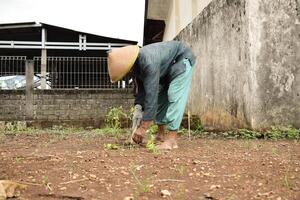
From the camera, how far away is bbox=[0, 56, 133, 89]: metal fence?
48.8 ft

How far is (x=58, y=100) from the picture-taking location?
13.5 meters

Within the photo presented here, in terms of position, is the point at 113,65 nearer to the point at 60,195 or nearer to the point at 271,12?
the point at 60,195

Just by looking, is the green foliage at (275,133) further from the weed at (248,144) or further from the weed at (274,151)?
the weed at (274,151)

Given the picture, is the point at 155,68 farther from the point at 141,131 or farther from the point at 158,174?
the point at 158,174

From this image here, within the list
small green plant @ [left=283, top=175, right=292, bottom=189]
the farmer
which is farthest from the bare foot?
small green plant @ [left=283, top=175, right=292, bottom=189]

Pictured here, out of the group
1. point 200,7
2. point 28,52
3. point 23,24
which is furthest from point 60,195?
point 28,52

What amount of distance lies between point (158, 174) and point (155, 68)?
1.64 meters

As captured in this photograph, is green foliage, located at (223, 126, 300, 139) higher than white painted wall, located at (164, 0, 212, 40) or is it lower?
lower

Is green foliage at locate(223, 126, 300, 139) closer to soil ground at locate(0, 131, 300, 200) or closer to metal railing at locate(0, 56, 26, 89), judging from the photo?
soil ground at locate(0, 131, 300, 200)

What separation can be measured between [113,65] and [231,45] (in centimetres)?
302

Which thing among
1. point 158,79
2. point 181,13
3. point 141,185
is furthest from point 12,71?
point 141,185

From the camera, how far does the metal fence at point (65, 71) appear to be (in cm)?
1488

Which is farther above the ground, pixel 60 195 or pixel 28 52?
pixel 28 52

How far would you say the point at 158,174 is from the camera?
3814 millimetres
